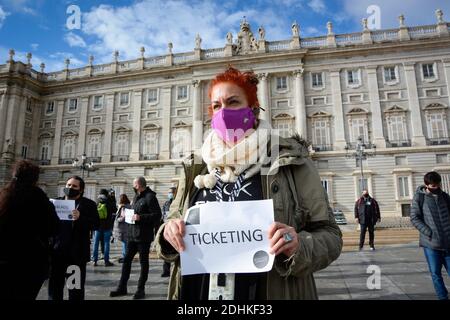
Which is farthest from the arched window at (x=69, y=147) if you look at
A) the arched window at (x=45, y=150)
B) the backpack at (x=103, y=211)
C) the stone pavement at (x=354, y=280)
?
the stone pavement at (x=354, y=280)

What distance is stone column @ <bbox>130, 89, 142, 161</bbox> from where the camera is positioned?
1113 inches

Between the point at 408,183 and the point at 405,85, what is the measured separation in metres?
8.25

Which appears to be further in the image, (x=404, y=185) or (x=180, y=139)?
(x=180, y=139)

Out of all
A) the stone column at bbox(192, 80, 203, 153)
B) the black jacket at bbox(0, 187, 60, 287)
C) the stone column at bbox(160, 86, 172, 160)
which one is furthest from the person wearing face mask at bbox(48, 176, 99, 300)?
the stone column at bbox(160, 86, 172, 160)

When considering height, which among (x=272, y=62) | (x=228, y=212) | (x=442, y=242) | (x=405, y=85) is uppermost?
(x=272, y=62)

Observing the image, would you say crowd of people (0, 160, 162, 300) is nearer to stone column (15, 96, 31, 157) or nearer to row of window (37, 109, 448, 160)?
row of window (37, 109, 448, 160)

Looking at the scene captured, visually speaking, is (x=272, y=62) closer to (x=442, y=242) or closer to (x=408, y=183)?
(x=408, y=183)

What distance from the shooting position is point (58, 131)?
30906mm

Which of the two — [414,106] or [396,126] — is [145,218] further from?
[414,106]

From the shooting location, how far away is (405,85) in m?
24.4

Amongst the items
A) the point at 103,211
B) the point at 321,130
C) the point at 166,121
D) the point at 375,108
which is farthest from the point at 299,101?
the point at 103,211

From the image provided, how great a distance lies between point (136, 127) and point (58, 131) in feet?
29.6

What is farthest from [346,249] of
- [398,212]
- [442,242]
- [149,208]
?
[398,212]

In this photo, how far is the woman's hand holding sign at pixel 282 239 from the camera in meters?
1.14
